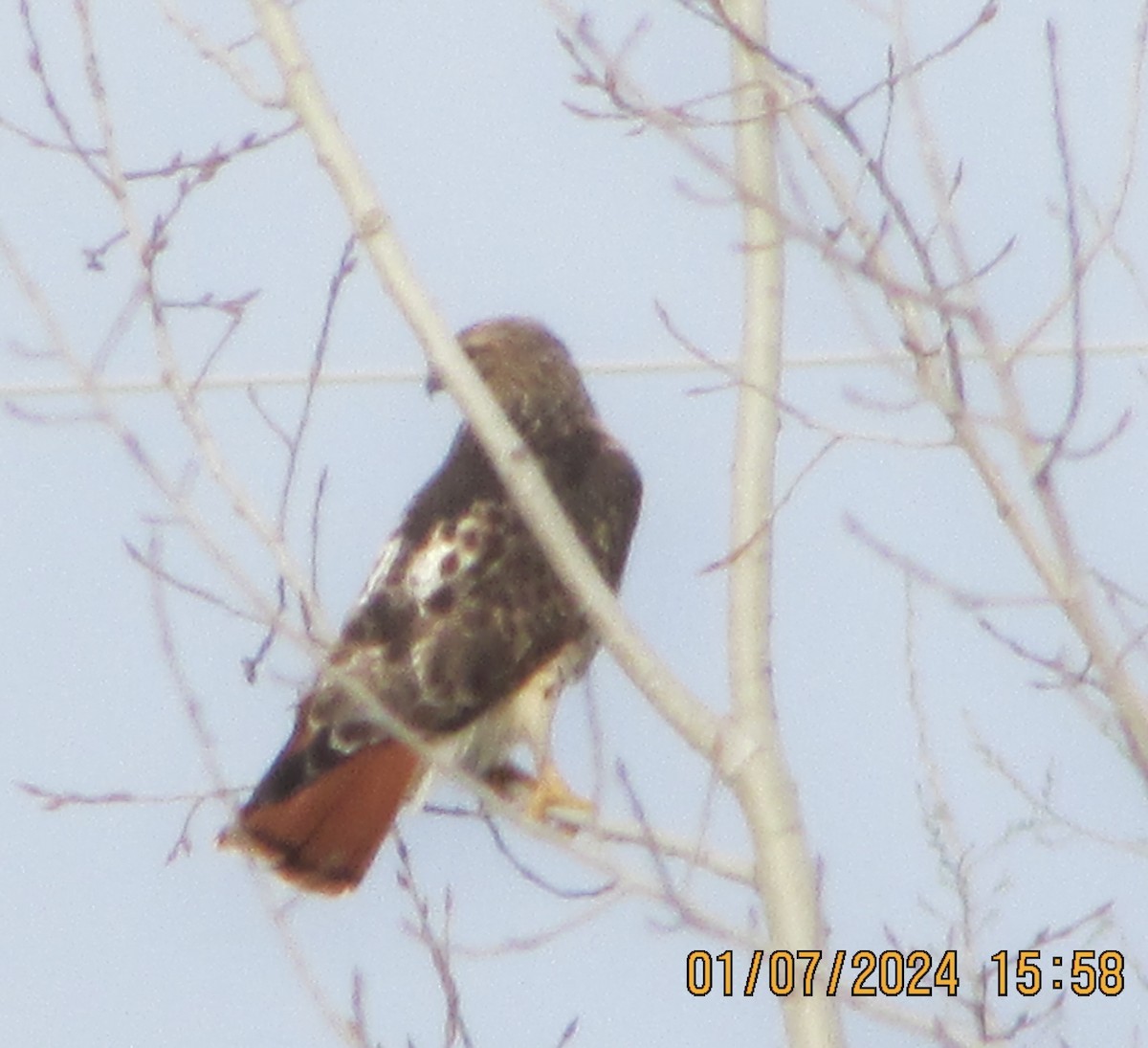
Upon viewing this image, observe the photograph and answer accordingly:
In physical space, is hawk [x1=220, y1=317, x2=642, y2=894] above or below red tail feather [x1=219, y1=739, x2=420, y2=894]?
above

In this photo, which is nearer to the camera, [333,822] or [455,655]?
[333,822]

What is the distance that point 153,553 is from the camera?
3.36 m

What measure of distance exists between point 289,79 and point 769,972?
122cm

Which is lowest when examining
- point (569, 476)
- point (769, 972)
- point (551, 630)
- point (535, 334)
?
point (769, 972)

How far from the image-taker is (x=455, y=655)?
174 inches

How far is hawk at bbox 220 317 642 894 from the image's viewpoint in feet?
13.5

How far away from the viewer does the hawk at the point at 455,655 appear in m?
4.12

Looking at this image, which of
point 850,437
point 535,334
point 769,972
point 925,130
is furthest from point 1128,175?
point 535,334

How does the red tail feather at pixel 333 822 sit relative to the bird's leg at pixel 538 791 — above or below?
below

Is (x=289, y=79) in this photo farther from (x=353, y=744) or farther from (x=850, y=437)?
(x=353, y=744)

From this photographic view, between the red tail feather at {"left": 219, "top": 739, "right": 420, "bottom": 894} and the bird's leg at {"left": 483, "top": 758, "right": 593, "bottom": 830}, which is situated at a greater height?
the bird's leg at {"left": 483, "top": 758, "right": 593, "bottom": 830}

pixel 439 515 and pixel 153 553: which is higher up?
pixel 439 515

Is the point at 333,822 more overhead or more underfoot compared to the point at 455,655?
more underfoot

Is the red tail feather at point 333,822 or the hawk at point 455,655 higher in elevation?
the hawk at point 455,655
